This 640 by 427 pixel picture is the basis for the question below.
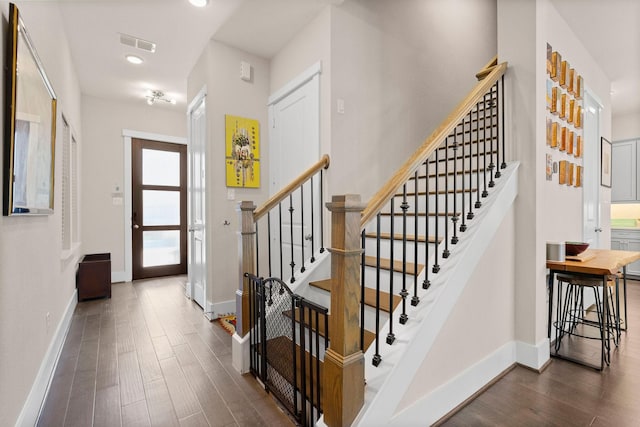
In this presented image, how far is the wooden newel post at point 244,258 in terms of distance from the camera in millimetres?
2236

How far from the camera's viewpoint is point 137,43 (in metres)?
3.45

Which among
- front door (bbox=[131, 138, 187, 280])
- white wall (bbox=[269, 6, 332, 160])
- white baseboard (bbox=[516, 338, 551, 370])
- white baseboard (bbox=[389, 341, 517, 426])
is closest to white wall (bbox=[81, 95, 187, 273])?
front door (bbox=[131, 138, 187, 280])

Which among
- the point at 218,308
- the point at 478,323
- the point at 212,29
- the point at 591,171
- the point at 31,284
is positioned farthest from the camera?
the point at 591,171

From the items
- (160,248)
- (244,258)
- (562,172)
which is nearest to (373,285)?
(244,258)

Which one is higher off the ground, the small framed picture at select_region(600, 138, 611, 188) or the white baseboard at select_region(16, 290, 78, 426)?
the small framed picture at select_region(600, 138, 611, 188)

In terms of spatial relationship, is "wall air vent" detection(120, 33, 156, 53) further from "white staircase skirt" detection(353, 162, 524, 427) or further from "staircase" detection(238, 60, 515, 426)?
"white staircase skirt" detection(353, 162, 524, 427)

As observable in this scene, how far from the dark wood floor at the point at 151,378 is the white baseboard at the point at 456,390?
0.67m

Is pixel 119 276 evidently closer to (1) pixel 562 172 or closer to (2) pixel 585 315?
(1) pixel 562 172

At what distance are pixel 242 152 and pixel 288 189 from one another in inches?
56.4

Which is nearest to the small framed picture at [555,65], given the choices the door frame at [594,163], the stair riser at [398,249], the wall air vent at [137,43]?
the door frame at [594,163]

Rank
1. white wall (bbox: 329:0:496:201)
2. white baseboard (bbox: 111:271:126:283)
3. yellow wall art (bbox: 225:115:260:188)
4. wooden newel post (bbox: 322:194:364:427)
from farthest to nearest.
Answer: white baseboard (bbox: 111:271:126:283)
yellow wall art (bbox: 225:115:260:188)
white wall (bbox: 329:0:496:201)
wooden newel post (bbox: 322:194:364:427)

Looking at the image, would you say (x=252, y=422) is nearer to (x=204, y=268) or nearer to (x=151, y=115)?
(x=204, y=268)

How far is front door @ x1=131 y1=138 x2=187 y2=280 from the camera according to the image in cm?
532

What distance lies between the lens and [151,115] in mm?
5453
